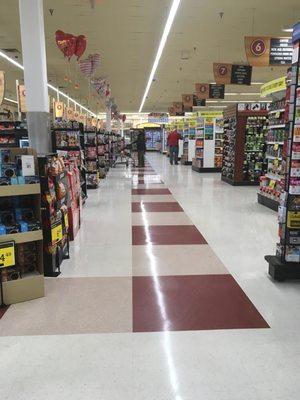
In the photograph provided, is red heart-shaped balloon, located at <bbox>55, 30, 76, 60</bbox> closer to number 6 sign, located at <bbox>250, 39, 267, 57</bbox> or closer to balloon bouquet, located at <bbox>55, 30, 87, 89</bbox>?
balloon bouquet, located at <bbox>55, 30, 87, 89</bbox>

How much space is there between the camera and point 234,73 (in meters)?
11.3

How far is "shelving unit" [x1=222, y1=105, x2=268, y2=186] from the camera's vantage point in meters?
10.7

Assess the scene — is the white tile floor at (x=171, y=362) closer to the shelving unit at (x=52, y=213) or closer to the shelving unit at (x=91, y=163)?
the shelving unit at (x=52, y=213)

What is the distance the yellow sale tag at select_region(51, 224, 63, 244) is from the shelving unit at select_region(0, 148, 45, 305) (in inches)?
13.5

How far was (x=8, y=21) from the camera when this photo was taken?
31.9ft

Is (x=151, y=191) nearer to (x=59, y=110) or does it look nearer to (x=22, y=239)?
(x=59, y=110)

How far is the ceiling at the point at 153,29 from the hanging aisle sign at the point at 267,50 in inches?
34.1

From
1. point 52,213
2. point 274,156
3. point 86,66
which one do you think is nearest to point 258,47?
point 274,156

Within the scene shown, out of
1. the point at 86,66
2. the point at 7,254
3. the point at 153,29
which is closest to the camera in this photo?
the point at 7,254

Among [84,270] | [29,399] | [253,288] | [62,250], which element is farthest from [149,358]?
[62,250]

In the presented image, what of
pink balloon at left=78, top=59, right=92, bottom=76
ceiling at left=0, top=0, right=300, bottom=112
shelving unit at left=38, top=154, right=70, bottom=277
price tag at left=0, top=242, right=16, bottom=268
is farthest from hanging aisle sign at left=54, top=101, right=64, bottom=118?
price tag at left=0, top=242, right=16, bottom=268

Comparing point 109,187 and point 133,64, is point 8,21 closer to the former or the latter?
point 109,187

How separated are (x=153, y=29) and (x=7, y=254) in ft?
30.0

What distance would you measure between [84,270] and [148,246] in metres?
1.13
